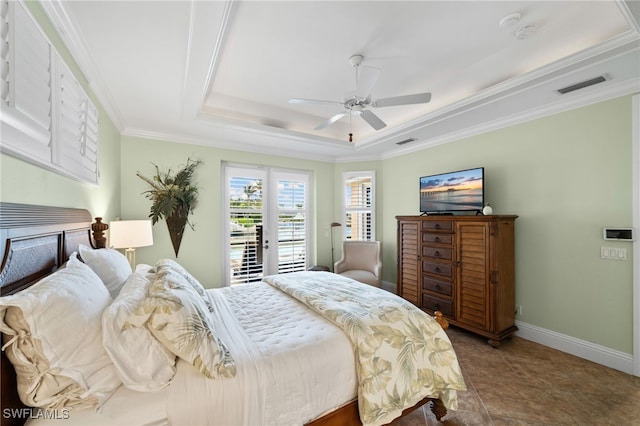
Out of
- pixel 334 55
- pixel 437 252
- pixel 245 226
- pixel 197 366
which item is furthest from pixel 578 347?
pixel 245 226

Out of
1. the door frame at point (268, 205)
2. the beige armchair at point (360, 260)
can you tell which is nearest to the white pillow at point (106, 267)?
the door frame at point (268, 205)

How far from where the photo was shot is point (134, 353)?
1.10 m

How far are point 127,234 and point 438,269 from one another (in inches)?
144

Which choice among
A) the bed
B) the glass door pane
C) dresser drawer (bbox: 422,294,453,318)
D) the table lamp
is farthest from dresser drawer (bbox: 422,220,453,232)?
the table lamp

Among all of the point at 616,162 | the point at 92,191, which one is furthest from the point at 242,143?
the point at 616,162

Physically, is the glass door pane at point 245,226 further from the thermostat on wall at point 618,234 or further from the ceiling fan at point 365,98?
the thermostat on wall at point 618,234

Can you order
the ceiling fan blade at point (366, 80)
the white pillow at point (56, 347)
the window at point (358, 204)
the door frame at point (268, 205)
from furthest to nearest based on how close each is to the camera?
the window at point (358, 204), the door frame at point (268, 205), the ceiling fan blade at point (366, 80), the white pillow at point (56, 347)

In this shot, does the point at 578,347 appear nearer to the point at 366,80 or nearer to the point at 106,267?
the point at 366,80

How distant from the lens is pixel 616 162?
241 centimetres

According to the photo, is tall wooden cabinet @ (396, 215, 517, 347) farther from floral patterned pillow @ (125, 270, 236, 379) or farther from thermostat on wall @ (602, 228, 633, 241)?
floral patterned pillow @ (125, 270, 236, 379)

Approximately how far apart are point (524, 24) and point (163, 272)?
125 inches

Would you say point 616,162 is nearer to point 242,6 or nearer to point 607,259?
point 607,259

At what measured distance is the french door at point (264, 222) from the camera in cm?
418

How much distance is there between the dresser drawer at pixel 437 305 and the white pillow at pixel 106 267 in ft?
10.9
